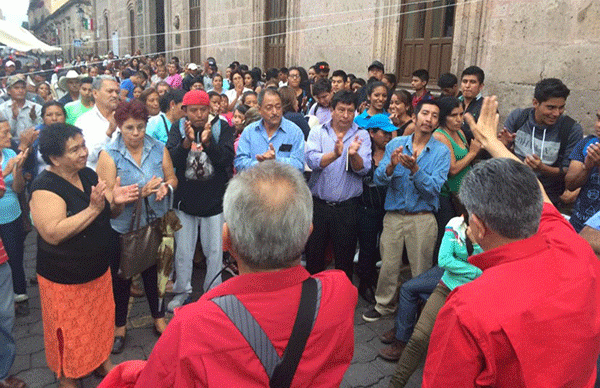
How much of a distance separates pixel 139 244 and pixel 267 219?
2.36 metres

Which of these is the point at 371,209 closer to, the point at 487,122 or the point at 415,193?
the point at 415,193

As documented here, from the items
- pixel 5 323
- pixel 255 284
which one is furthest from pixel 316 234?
pixel 255 284

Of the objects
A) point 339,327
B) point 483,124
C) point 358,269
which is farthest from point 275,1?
point 339,327

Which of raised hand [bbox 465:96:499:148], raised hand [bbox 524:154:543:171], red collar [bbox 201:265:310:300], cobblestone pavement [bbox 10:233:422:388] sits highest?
raised hand [bbox 465:96:499:148]

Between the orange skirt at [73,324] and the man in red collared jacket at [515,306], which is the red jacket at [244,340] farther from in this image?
the orange skirt at [73,324]

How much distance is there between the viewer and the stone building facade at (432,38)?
18.9 feet

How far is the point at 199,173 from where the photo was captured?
4.00 meters

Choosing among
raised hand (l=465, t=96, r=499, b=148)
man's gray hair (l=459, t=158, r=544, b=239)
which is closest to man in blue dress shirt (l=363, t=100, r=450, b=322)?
raised hand (l=465, t=96, r=499, b=148)

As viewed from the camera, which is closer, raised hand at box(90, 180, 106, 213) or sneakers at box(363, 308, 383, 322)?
raised hand at box(90, 180, 106, 213)

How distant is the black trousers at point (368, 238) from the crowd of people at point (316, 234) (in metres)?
0.02

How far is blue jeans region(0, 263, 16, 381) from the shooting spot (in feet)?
10.3

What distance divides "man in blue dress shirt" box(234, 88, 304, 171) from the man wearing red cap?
14cm

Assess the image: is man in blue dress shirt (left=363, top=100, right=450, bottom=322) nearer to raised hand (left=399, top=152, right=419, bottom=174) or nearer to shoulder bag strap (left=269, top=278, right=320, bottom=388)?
raised hand (left=399, top=152, right=419, bottom=174)

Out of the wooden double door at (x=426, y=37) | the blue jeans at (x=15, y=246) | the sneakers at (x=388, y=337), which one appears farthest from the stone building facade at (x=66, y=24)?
→ the sneakers at (x=388, y=337)
